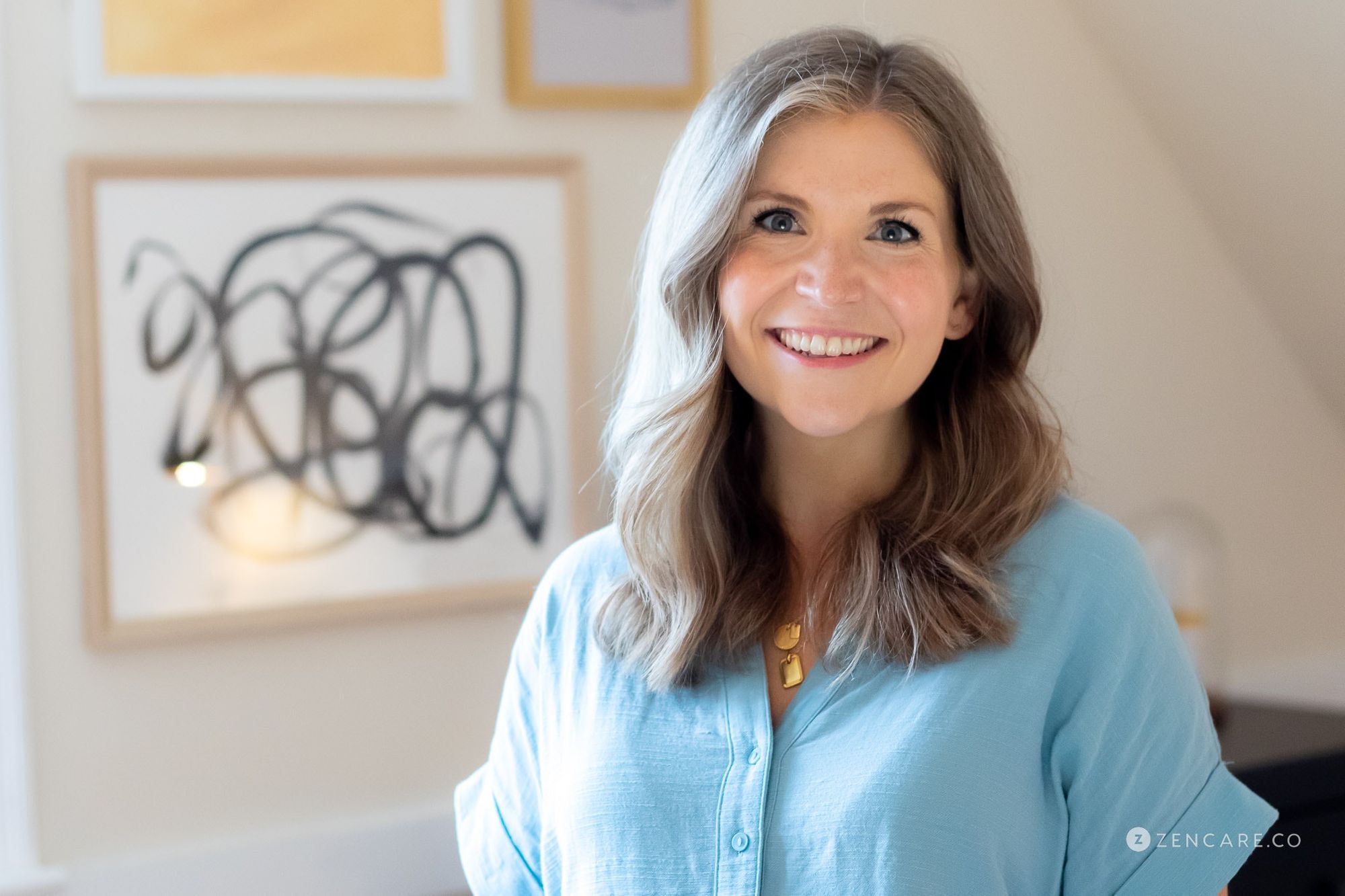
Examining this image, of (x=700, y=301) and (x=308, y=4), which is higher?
(x=308, y=4)

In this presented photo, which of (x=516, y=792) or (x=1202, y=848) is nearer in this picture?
(x=1202, y=848)

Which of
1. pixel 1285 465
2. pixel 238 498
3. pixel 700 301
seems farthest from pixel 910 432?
pixel 1285 465

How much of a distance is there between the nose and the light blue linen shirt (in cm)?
26

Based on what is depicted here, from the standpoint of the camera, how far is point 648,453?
1.30m

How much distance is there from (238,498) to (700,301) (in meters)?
0.81

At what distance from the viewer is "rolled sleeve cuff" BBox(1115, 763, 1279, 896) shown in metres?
1.08

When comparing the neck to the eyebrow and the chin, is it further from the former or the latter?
the eyebrow

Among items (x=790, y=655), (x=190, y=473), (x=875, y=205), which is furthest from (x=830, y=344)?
(x=190, y=473)

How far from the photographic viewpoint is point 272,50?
1747 mm

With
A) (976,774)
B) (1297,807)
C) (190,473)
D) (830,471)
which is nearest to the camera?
(976,774)

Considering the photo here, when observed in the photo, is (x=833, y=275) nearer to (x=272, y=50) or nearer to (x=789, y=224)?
(x=789, y=224)

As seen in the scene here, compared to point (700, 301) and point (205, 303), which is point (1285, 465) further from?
point (205, 303)

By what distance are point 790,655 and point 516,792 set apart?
32 cm

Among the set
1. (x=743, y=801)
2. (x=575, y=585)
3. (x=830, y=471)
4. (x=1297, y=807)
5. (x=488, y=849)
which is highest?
(x=830, y=471)
